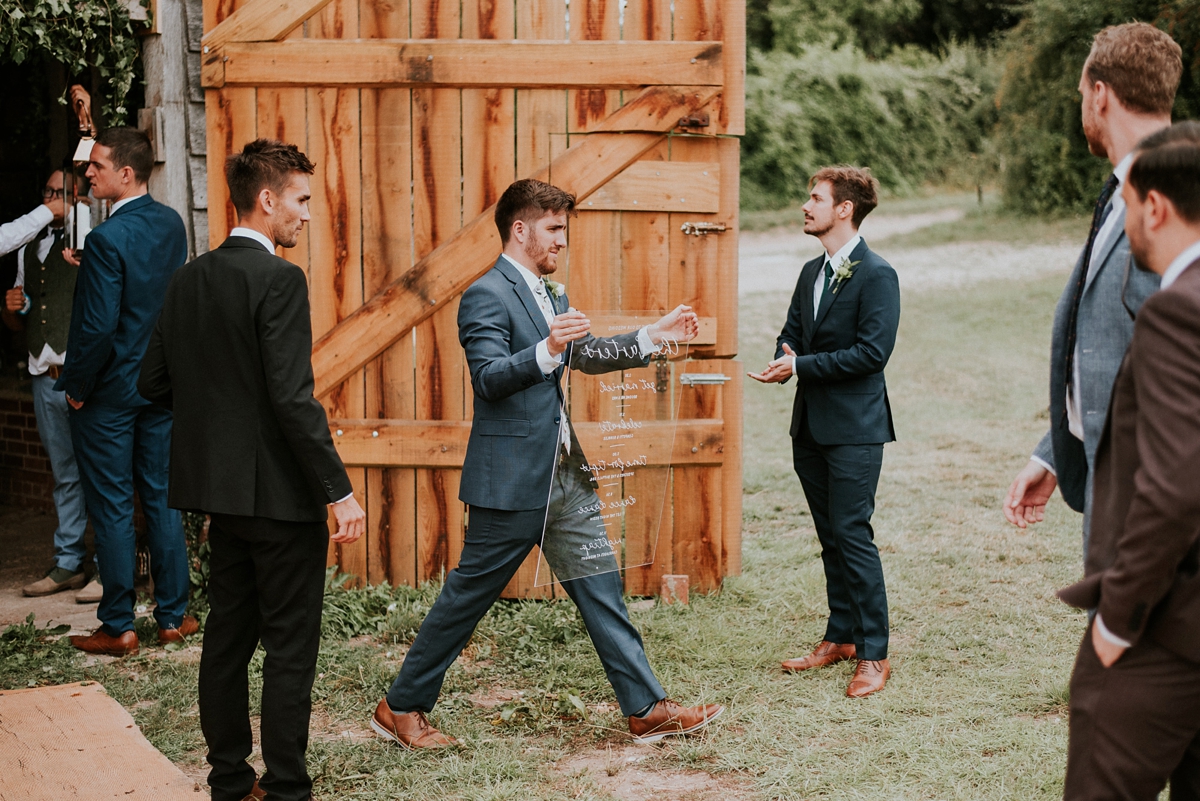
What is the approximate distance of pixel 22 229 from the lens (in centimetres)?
569

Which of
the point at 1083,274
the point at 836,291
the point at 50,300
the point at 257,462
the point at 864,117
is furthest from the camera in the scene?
the point at 864,117

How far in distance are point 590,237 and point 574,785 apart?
2.53 meters

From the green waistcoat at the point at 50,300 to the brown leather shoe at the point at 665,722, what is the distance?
12.3 feet

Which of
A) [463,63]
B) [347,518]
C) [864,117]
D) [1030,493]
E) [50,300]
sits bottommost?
[347,518]

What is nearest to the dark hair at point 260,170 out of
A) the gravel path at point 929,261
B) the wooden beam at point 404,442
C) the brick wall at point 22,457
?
the wooden beam at point 404,442

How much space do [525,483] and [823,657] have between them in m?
1.69

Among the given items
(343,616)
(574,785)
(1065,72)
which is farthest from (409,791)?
(1065,72)

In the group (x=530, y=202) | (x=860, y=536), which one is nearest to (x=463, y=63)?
(x=530, y=202)

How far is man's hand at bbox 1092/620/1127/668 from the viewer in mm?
2188

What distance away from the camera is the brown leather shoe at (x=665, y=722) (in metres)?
4.01

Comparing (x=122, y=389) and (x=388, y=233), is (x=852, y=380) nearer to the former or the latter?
(x=388, y=233)

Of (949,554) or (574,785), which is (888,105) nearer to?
(949,554)

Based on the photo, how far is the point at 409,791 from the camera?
12.0 feet

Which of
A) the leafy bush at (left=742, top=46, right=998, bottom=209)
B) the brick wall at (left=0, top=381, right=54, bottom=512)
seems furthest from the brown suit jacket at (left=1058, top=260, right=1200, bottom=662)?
the leafy bush at (left=742, top=46, right=998, bottom=209)
